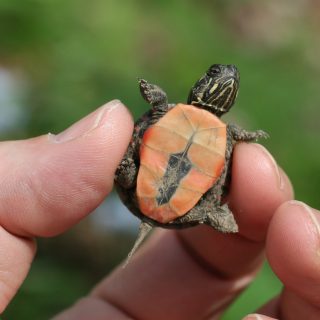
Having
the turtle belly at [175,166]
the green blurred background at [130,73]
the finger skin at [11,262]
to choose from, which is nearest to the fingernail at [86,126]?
the turtle belly at [175,166]

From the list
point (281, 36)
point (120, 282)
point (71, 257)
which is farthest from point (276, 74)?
point (120, 282)

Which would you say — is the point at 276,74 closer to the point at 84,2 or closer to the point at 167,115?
the point at 84,2

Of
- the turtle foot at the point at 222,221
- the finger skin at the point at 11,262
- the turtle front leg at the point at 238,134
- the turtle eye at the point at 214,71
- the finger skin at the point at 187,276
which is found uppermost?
the turtle eye at the point at 214,71

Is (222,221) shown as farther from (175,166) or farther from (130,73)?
(130,73)

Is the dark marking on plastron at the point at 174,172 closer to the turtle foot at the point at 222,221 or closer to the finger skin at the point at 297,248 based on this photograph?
the turtle foot at the point at 222,221

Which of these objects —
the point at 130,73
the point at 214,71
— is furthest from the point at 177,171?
the point at 130,73

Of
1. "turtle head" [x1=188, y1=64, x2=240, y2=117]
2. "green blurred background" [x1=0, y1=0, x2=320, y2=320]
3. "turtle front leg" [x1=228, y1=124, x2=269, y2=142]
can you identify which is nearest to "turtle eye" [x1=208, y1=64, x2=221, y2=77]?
"turtle head" [x1=188, y1=64, x2=240, y2=117]
